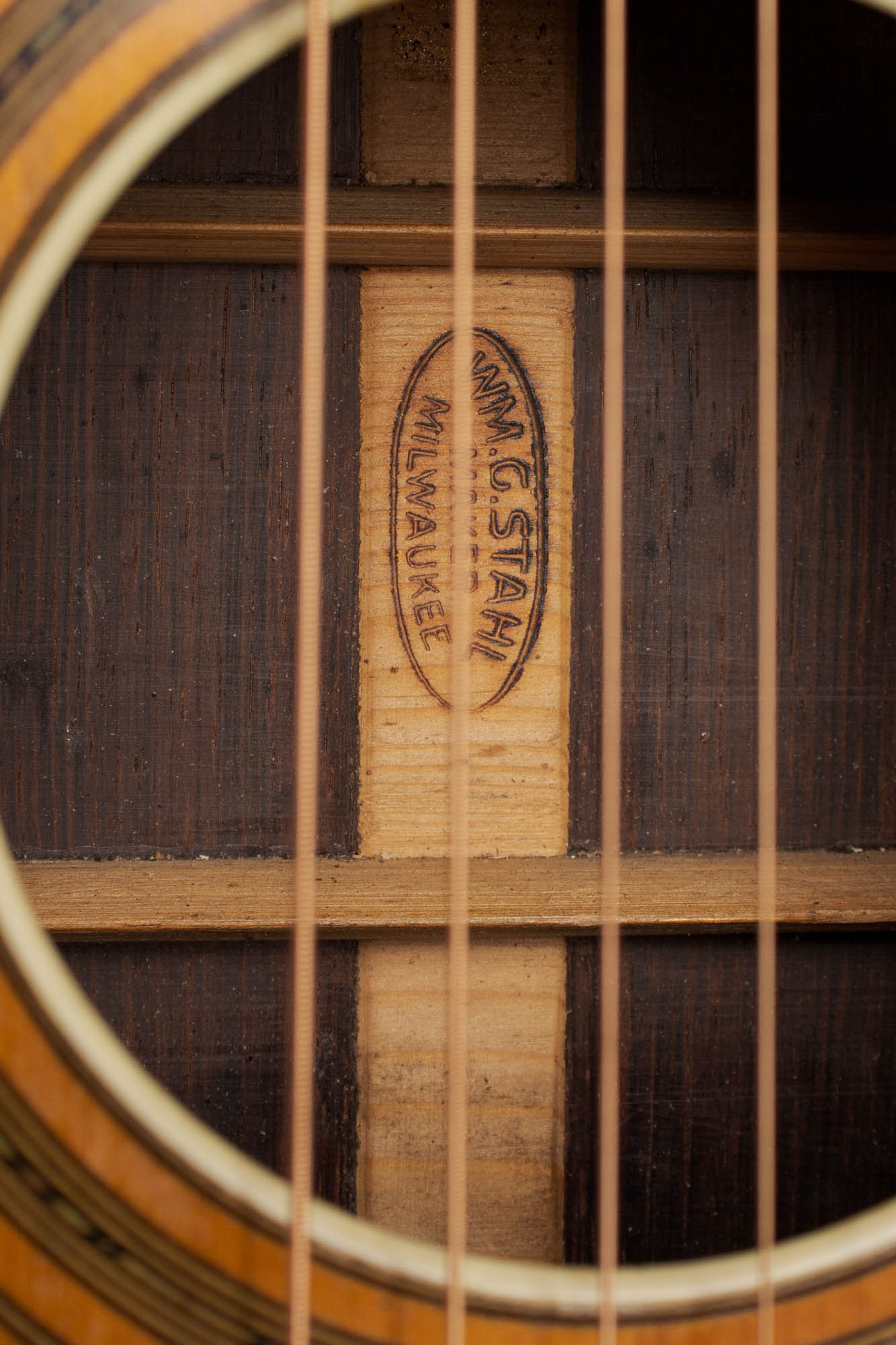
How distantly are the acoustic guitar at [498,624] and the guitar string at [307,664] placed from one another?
1.11 feet

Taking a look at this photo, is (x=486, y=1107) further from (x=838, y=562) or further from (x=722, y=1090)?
(x=838, y=562)

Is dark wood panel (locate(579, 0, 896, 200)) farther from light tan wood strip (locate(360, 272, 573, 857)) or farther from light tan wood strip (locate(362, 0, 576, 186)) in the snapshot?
light tan wood strip (locate(360, 272, 573, 857))

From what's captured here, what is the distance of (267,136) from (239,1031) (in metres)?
0.67

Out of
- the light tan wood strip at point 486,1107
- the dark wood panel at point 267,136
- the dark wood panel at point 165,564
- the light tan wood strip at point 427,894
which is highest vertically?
the dark wood panel at point 267,136

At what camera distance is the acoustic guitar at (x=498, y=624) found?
0.74 metres

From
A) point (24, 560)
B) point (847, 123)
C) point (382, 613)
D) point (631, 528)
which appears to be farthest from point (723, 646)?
point (24, 560)

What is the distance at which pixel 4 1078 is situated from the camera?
0.37 m

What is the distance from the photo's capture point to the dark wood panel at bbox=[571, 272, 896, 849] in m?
0.76

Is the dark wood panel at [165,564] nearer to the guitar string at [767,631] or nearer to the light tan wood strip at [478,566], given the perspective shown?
the light tan wood strip at [478,566]

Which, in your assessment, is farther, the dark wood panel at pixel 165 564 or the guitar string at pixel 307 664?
the dark wood panel at pixel 165 564

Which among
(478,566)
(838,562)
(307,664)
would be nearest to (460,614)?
(307,664)

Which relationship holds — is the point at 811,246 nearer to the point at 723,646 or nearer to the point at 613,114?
the point at 723,646

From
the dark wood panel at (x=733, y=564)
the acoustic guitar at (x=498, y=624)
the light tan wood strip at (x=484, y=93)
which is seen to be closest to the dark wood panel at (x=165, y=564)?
the acoustic guitar at (x=498, y=624)

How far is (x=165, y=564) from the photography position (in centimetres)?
75
